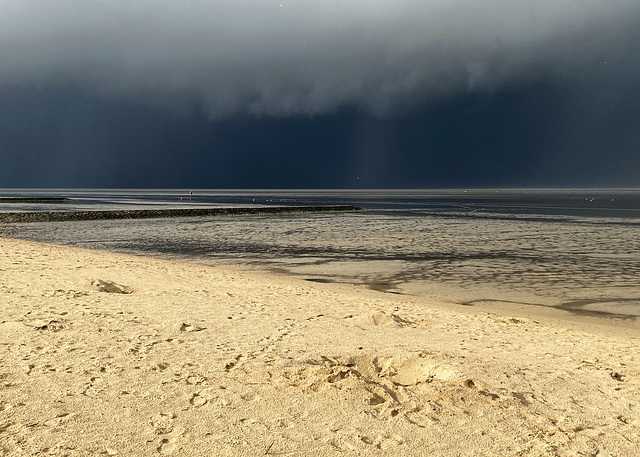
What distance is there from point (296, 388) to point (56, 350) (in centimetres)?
363

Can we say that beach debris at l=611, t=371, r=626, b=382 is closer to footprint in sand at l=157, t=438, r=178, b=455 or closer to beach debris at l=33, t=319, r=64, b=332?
footprint in sand at l=157, t=438, r=178, b=455

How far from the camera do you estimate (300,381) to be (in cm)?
629

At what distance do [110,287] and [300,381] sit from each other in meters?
7.56

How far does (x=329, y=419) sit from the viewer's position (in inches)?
211

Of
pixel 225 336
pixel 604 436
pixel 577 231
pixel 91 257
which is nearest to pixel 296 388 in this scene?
pixel 225 336

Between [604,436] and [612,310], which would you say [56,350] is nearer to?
[604,436]

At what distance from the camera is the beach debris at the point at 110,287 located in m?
11.8

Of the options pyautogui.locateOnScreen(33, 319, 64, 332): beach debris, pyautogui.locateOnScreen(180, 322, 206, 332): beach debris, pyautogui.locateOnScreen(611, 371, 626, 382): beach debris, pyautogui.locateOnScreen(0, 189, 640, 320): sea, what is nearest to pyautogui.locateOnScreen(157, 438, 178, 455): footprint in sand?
pyautogui.locateOnScreen(180, 322, 206, 332): beach debris

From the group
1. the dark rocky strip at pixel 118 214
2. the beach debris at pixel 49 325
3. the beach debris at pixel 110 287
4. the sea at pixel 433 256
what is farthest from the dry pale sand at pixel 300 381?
the dark rocky strip at pixel 118 214

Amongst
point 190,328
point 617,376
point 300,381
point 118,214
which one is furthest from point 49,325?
point 118,214

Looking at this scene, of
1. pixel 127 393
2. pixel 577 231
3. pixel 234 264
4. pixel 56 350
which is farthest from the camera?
pixel 577 231

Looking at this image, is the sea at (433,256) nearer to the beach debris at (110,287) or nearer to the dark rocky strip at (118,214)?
the beach debris at (110,287)

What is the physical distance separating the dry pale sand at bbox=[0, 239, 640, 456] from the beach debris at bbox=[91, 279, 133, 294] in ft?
2.99

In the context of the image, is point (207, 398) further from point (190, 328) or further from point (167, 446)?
point (190, 328)
